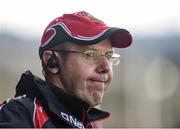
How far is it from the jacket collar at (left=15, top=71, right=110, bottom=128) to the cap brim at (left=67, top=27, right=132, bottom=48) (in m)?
0.24

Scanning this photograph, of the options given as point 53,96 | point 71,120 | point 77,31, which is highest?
point 77,31

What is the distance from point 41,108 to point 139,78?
75.7 ft

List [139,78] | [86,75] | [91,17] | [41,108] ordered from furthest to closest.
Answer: [139,78] < [91,17] < [86,75] < [41,108]

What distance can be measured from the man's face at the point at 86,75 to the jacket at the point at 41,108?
1.8 inches

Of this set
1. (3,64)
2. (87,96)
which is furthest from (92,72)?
(3,64)

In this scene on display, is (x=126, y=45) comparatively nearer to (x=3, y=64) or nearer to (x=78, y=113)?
(x=78, y=113)

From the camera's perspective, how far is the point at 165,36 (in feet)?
77.8

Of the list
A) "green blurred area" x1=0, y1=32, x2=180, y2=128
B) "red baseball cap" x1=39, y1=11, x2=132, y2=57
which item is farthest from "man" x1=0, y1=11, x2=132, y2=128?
"green blurred area" x1=0, y1=32, x2=180, y2=128

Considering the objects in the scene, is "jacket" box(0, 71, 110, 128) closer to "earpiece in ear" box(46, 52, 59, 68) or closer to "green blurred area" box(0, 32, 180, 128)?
"earpiece in ear" box(46, 52, 59, 68)

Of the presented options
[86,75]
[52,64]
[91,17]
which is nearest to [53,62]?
[52,64]

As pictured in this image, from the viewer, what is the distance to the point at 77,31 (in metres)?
2.89

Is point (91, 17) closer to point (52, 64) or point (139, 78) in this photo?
point (52, 64)

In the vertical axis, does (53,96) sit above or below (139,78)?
above

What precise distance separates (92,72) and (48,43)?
0.26 m
